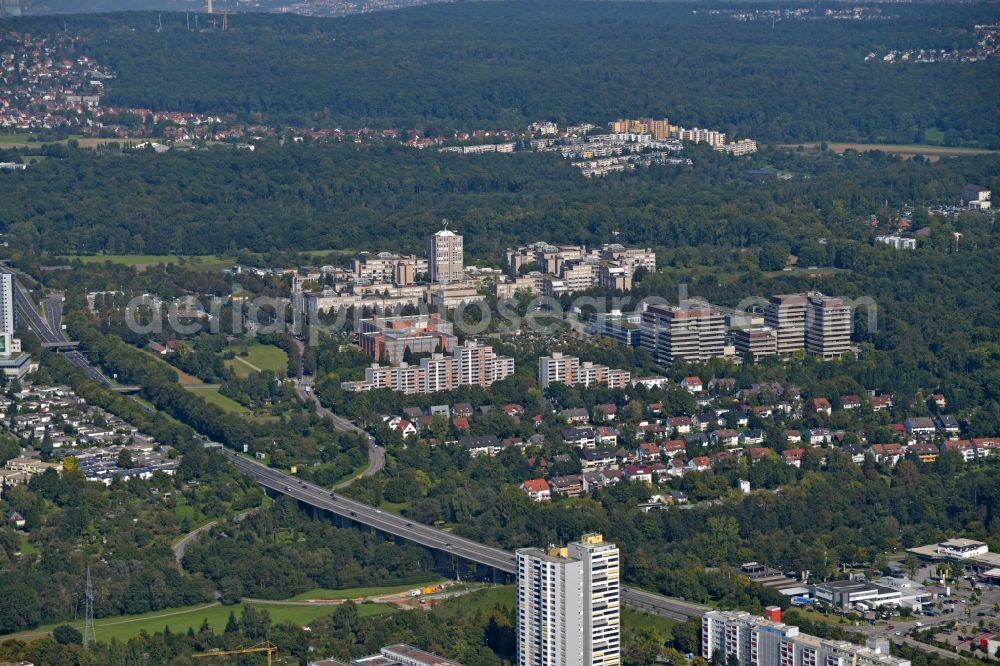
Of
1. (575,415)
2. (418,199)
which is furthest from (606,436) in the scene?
(418,199)

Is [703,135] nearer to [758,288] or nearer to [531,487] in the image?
[758,288]

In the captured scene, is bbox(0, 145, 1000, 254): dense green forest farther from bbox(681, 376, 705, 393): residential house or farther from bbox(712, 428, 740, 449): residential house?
bbox(712, 428, 740, 449): residential house

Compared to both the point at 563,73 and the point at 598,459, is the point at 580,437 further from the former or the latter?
the point at 563,73

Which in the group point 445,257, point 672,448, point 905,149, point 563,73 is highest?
point 563,73

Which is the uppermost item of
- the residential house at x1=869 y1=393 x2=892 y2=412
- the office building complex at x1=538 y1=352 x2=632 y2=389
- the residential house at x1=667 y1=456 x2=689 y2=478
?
the office building complex at x1=538 y1=352 x2=632 y2=389

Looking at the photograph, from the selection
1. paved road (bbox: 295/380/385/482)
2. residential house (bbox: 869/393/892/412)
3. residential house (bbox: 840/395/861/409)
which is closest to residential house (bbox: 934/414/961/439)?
residential house (bbox: 869/393/892/412)

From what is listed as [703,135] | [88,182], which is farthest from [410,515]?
[703,135]
